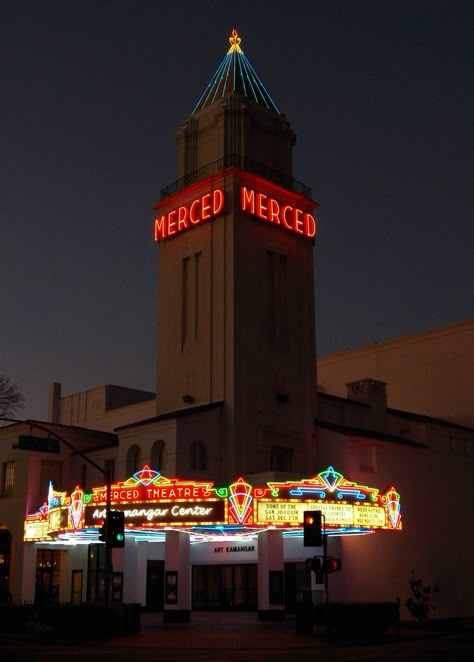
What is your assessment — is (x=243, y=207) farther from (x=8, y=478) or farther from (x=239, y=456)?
(x=8, y=478)

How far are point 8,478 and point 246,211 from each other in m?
20.0

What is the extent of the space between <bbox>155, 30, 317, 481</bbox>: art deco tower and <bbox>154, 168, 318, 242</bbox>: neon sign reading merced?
0.06m

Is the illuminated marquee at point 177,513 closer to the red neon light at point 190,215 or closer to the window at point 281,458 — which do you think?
the window at point 281,458

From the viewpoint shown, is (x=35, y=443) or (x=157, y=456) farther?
(x=157, y=456)

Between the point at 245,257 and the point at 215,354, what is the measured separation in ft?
16.8

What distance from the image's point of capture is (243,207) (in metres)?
42.4

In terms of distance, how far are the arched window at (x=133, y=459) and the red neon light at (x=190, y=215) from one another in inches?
470

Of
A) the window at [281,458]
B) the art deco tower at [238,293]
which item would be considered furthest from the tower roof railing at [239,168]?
the window at [281,458]

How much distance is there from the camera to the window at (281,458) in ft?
134

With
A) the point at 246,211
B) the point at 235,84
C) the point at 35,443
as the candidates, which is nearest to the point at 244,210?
the point at 246,211

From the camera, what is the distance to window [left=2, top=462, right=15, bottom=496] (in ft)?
153

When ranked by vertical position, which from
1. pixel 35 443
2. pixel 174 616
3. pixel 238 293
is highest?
pixel 238 293

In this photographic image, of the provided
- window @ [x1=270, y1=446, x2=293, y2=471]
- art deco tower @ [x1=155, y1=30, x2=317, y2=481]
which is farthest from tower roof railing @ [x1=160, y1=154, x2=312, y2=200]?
window @ [x1=270, y1=446, x2=293, y2=471]

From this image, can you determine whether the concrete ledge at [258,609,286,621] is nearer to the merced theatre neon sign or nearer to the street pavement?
the street pavement
